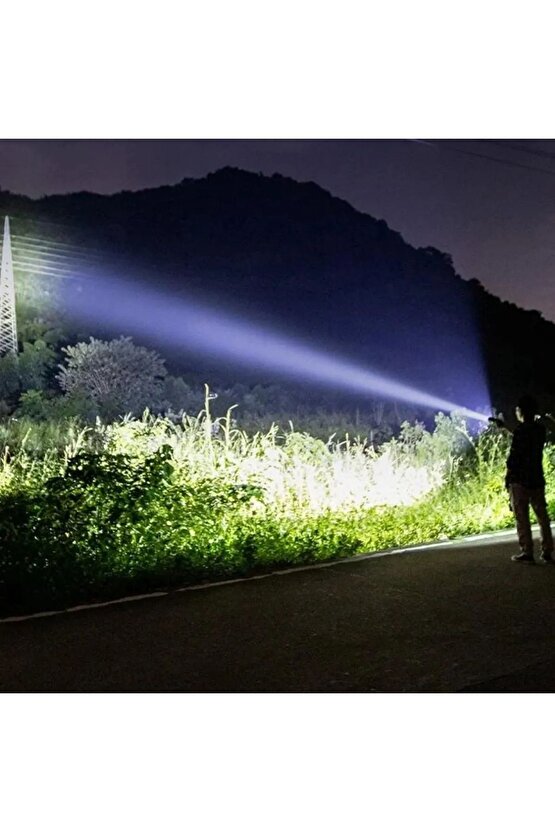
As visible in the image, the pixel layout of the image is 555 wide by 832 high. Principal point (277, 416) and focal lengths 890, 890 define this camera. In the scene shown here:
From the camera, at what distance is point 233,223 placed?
79.2 ft

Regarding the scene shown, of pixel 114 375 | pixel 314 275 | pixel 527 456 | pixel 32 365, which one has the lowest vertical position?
pixel 527 456

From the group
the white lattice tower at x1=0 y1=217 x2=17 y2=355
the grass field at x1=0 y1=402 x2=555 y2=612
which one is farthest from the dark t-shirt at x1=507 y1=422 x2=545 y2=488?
the white lattice tower at x1=0 y1=217 x2=17 y2=355

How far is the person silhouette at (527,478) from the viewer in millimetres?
8531

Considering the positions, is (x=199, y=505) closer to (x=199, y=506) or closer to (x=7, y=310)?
(x=199, y=506)

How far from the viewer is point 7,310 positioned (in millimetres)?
14367

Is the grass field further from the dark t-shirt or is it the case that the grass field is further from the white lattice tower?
the white lattice tower

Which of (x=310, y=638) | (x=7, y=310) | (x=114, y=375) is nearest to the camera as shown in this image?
(x=310, y=638)

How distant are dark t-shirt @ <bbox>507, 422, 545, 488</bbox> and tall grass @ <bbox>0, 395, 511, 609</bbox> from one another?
1.47 meters

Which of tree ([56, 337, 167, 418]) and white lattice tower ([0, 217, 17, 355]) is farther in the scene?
tree ([56, 337, 167, 418])

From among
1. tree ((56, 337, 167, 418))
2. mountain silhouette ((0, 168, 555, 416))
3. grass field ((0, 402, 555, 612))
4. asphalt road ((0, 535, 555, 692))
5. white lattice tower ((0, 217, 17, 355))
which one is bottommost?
asphalt road ((0, 535, 555, 692))

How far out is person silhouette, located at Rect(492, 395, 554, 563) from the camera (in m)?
8.53

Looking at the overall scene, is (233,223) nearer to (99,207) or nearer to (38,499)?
(99,207)

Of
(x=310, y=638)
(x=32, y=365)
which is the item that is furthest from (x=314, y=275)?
(x=310, y=638)

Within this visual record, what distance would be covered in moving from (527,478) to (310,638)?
11.4 feet
